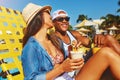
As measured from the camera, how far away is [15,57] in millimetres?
5234

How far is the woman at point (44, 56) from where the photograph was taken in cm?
320

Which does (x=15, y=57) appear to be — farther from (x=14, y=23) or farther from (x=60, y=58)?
(x=60, y=58)

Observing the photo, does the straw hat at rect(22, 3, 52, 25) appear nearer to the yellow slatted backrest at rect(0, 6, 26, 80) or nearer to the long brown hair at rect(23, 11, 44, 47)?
the long brown hair at rect(23, 11, 44, 47)

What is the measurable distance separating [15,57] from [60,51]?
1500mm

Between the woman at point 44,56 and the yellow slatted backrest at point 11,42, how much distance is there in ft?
3.54

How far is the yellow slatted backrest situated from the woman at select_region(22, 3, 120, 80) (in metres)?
1.08

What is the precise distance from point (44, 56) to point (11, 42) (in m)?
2.12

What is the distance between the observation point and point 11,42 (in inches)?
216

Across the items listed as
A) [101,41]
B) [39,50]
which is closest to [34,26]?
[39,50]

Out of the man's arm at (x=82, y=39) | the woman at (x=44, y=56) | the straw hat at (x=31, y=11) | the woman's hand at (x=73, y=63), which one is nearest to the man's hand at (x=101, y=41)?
the woman at (x=44, y=56)

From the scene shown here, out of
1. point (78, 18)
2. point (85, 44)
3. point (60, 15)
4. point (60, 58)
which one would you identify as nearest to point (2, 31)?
point (60, 15)

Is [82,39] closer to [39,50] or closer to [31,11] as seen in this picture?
[31,11]

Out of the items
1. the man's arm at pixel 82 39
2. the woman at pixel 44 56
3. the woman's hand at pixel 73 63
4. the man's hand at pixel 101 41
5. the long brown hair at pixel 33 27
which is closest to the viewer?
the woman's hand at pixel 73 63

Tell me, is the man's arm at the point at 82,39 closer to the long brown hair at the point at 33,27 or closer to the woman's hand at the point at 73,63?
the long brown hair at the point at 33,27
